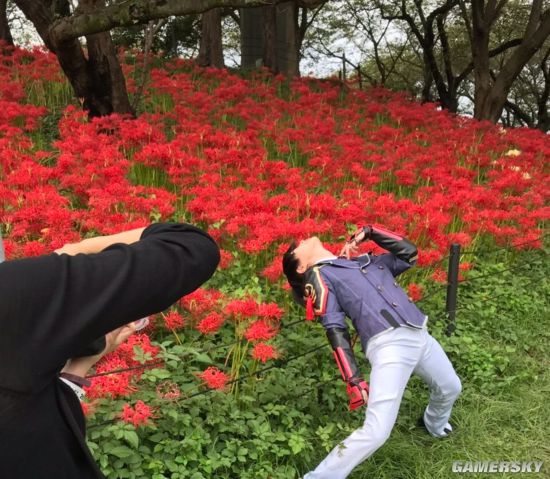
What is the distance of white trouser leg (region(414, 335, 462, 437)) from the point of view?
9.14 ft

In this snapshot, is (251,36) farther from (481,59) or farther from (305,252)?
(305,252)

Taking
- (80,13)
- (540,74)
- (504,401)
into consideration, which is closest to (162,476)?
(504,401)

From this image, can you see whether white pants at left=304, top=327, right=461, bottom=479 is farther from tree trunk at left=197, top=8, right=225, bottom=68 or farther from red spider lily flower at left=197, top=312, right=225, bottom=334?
tree trunk at left=197, top=8, right=225, bottom=68

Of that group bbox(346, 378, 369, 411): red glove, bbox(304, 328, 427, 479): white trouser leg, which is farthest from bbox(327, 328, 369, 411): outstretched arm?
bbox(304, 328, 427, 479): white trouser leg

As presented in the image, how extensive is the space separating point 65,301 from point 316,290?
1.83 metres

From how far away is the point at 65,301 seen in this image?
0.88 meters

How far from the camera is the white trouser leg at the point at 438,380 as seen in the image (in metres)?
2.79

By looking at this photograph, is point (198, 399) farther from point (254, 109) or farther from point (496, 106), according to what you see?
point (496, 106)

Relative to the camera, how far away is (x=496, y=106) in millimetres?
10773

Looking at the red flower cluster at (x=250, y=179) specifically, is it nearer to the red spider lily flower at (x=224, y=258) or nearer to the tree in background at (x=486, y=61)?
the red spider lily flower at (x=224, y=258)

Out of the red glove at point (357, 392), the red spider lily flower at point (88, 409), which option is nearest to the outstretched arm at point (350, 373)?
the red glove at point (357, 392)

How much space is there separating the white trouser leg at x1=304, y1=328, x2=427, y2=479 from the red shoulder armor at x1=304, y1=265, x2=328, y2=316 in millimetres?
301

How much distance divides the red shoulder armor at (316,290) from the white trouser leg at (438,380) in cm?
59

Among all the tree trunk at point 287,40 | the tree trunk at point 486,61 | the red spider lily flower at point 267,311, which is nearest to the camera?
the red spider lily flower at point 267,311
